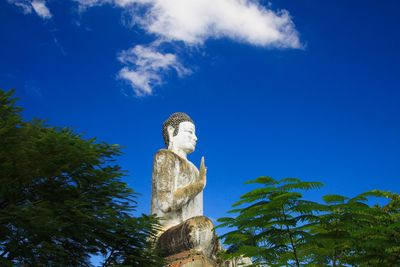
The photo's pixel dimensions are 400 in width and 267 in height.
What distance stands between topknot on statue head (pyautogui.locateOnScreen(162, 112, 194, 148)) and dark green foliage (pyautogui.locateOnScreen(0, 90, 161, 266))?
8.37ft

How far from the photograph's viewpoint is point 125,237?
39.6 ft

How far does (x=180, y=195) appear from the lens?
13.4 metres

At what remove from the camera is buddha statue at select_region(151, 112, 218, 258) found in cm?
1200

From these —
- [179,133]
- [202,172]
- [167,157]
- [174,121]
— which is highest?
[174,121]

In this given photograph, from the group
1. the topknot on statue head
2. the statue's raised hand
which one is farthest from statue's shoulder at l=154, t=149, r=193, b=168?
the topknot on statue head

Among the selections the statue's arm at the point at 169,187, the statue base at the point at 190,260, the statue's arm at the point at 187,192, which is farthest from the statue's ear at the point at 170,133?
the statue base at the point at 190,260

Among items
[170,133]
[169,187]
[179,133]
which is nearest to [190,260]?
[169,187]

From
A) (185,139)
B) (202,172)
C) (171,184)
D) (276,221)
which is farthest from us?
(185,139)

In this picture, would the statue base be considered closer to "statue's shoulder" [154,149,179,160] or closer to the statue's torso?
the statue's torso

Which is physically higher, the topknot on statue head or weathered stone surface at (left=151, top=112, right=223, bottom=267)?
the topknot on statue head

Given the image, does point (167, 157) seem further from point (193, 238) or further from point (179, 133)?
point (193, 238)

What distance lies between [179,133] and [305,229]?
6068 mm

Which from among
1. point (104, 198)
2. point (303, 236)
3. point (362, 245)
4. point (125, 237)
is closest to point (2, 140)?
point (104, 198)

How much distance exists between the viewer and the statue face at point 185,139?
14.9 meters
